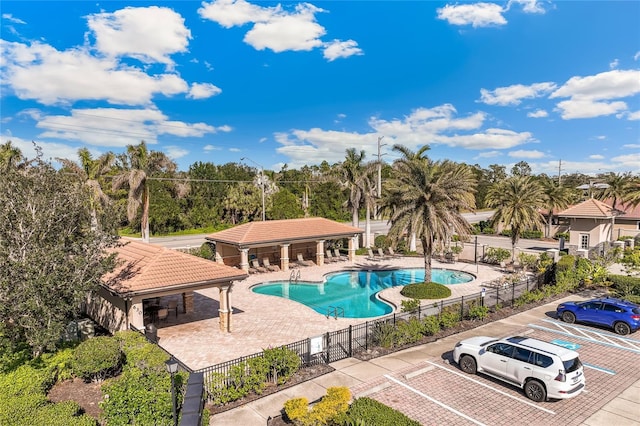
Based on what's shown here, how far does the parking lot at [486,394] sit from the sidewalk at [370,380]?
19cm

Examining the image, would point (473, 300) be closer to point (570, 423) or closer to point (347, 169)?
point (570, 423)

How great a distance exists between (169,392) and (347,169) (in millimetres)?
32425

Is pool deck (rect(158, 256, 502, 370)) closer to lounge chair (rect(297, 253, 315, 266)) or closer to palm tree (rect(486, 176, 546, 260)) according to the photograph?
palm tree (rect(486, 176, 546, 260))

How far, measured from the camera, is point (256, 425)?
10.9 m

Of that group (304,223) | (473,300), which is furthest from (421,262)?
(473,300)

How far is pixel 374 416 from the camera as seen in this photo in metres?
9.81

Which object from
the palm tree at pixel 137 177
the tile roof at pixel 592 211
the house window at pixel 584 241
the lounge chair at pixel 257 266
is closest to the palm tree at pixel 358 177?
the lounge chair at pixel 257 266

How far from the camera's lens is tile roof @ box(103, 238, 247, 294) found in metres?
16.8

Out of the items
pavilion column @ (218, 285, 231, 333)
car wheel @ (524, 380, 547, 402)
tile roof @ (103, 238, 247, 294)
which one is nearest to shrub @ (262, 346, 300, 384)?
tile roof @ (103, 238, 247, 294)

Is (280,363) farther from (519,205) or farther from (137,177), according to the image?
(519,205)

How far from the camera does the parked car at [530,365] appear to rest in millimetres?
11836

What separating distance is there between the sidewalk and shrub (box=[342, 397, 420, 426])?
2.34 meters

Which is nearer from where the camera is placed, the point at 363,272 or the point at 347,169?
the point at 363,272

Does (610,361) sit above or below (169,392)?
below
